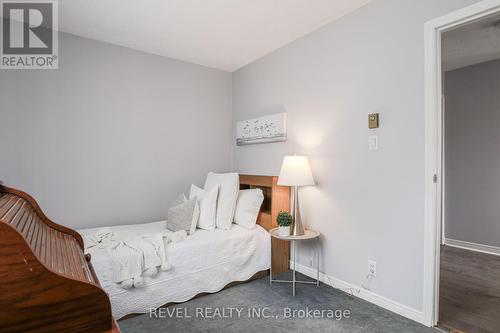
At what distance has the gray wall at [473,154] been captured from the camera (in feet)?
11.9

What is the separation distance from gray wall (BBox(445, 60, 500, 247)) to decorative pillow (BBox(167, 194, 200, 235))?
12.1ft

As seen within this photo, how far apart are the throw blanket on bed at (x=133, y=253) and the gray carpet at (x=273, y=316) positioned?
0.33 m

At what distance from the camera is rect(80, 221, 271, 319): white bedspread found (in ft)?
6.71

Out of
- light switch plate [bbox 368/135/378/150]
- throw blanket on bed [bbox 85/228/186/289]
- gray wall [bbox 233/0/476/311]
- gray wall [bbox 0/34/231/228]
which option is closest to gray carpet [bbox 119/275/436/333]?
gray wall [bbox 233/0/476/311]

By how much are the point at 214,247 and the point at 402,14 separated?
95.8 inches

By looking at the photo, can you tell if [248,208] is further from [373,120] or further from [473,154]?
[473,154]

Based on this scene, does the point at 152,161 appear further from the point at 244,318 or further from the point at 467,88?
the point at 467,88

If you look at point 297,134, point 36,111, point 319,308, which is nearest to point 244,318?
point 319,308

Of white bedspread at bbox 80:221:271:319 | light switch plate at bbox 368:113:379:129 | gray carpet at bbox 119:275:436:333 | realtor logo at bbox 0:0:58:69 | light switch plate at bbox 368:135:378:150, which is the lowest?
gray carpet at bbox 119:275:436:333

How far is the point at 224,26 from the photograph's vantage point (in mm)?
2705

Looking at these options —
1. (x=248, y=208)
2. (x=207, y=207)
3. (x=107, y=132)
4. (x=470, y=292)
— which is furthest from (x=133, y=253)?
(x=470, y=292)

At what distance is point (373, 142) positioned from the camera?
2.28 metres

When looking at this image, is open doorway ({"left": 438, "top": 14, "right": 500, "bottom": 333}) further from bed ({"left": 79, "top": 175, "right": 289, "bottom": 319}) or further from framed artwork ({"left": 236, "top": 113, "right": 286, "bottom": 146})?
framed artwork ({"left": 236, "top": 113, "right": 286, "bottom": 146})

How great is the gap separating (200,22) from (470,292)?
137 inches
